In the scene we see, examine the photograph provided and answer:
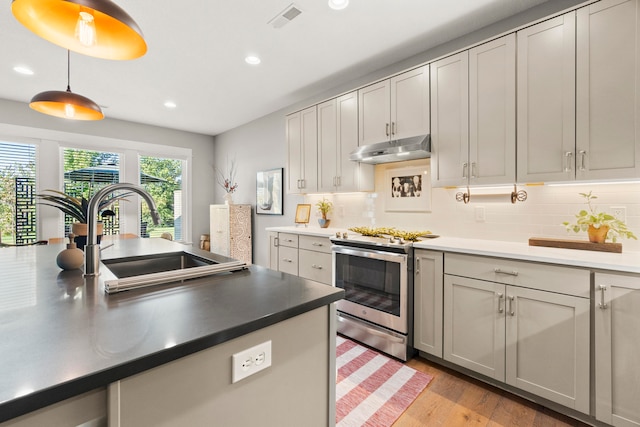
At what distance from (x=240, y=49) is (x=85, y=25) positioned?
6.20 ft

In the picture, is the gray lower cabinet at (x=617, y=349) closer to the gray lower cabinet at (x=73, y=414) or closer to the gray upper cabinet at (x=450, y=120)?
the gray upper cabinet at (x=450, y=120)

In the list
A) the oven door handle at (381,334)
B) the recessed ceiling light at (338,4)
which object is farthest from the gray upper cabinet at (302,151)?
the oven door handle at (381,334)

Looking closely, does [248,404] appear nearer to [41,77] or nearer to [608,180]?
[608,180]

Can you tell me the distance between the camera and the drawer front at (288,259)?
11.7 feet

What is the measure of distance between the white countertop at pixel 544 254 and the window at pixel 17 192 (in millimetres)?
5424

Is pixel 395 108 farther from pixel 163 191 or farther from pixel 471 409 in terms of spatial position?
pixel 163 191

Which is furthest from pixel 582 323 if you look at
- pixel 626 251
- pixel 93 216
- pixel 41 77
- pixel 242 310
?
pixel 41 77

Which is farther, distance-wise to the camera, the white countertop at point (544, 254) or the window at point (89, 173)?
the window at point (89, 173)

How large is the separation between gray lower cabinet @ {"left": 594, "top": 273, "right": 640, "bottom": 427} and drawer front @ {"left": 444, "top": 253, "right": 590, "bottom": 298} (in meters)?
0.08

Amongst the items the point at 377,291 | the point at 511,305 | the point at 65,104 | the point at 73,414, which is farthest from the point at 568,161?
the point at 65,104

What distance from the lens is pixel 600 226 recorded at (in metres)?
1.93

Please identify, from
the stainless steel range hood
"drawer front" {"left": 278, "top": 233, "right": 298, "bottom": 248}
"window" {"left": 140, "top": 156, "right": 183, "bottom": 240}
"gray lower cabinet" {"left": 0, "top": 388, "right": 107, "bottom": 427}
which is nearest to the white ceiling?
the stainless steel range hood

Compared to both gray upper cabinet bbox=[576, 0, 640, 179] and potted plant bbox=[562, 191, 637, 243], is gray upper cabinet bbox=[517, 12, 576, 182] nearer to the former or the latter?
gray upper cabinet bbox=[576, 0, 640, 179]

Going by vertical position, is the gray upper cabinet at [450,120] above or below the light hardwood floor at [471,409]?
above
